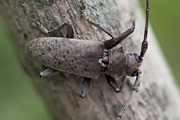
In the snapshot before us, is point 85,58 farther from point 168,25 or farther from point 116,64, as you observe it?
point 168,25

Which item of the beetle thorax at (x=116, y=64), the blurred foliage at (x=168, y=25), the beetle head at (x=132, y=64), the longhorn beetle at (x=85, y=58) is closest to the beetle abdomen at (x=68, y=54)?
the longhorn beetle at (x=85, y=58)

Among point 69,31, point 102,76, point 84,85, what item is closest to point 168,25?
point 102,76

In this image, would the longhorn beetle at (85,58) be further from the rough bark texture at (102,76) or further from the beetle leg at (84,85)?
the rough bark texture at (102,76)

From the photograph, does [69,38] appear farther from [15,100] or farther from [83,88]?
[15,100]

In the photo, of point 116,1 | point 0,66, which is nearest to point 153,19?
point 116,1

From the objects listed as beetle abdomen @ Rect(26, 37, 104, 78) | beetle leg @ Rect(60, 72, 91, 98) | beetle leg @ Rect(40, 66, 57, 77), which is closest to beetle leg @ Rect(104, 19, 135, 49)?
beetle abdomen @ Rect(26, 37, 104, 78)
